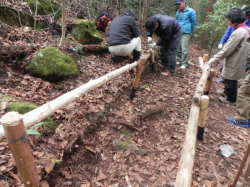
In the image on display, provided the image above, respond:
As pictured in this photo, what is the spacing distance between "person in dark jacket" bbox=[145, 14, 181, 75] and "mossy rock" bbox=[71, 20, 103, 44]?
6.36 feet

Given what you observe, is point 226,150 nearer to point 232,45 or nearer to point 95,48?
point 232,45

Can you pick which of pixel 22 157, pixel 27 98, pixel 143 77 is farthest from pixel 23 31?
pixel 22 157

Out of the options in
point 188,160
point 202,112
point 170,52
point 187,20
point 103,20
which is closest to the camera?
→ point 188,160

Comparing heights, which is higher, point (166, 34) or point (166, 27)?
point (166, 27)

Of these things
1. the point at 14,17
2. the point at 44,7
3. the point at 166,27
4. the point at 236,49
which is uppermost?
the point at 44,7

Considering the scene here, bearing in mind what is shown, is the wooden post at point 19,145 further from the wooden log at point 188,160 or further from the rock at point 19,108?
the rock at point 19,108

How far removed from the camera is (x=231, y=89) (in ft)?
15.8

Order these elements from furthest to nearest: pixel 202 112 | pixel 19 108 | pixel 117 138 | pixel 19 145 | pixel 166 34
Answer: pixel 166 34 → pixel 117 138 → pixel 202 112 → pixel 19 108 → pixel 19 145

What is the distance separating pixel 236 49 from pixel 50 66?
4095mm

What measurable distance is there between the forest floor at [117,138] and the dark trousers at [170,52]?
1552mm

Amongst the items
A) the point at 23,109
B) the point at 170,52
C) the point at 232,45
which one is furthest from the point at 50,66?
the point at 232,45

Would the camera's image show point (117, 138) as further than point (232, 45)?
No

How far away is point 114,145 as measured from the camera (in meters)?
3.11

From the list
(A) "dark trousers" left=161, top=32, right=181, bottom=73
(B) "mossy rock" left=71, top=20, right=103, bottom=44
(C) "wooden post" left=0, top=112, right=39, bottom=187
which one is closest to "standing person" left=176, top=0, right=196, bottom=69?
(A) "dark trousers" left=161, top=32, right=181, bottom=73
